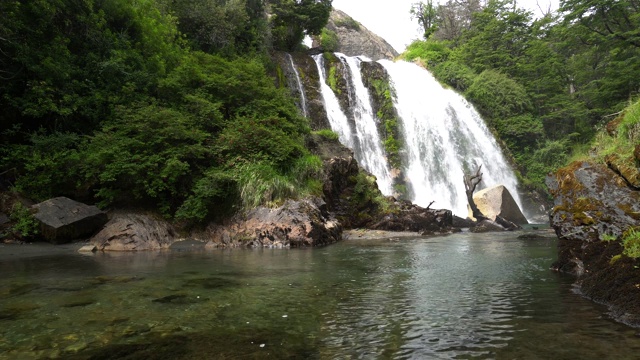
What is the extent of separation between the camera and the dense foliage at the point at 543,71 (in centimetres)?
2269

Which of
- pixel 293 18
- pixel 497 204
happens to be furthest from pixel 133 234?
pixel 293 18

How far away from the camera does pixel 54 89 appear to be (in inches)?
494

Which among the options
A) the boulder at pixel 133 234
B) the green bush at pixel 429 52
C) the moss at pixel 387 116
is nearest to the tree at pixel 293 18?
the moss at pixel 387 116

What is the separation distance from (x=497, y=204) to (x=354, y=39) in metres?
39.4

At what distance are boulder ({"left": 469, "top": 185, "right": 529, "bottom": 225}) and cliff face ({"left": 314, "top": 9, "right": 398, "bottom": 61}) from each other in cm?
3447

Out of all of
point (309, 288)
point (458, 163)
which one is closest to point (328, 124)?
point (458, 163)

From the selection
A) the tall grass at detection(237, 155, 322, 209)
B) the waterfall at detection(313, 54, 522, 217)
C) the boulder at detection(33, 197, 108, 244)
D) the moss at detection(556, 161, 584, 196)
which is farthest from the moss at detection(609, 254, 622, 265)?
the waterfall at detection(313, 54, 522, 217)

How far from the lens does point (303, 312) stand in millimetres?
4633

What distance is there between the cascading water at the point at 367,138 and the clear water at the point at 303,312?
14.9 m

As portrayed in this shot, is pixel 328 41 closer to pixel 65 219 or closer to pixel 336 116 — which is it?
pixel 336 116

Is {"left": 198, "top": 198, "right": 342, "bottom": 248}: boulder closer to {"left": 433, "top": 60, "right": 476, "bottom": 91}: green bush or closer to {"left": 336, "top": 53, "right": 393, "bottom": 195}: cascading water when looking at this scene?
{"left": 336, "top": 53, "right": 393, "bottom": 195}: cascading water

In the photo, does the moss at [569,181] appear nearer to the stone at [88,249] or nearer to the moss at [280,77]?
the stone at [88,249]

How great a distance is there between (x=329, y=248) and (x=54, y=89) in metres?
9.93

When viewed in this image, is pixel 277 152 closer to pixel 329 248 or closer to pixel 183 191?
pixel 183 191
